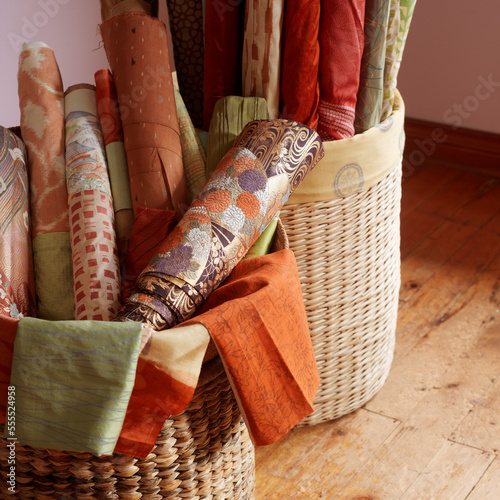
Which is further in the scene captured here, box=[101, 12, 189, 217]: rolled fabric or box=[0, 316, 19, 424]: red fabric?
box=[101, 12, 189, 217]: rolled fabric

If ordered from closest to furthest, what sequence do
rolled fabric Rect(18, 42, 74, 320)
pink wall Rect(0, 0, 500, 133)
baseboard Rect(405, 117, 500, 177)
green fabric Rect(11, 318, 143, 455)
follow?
green fabric Rect(11, 318, 143, 455) → rolled fabric Rect(18, 42, 74, 320) → pink wall Rect(0, 0, 500, 133) → baseboard Rect(405, 117, 500, 177)

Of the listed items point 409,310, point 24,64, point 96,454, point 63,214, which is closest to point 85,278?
point 63,214

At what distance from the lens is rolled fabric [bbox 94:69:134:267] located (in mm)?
794

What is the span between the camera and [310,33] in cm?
83

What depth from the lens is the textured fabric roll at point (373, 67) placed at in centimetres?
86

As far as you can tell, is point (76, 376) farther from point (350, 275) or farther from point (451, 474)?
point (451, 474)

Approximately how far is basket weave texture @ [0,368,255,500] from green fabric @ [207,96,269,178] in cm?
33

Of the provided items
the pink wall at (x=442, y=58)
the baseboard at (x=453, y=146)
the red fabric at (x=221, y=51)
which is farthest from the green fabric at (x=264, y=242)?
the baseboard at (x=453, y=146)

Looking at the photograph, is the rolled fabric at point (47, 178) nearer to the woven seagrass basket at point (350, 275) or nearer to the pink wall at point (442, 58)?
the woven seagrass basket at point (350, 275)

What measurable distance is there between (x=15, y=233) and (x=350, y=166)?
1.51 feet

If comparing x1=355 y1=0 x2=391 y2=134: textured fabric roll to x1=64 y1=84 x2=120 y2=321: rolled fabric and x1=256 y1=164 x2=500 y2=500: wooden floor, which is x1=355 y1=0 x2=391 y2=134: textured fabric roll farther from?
x1=256 y1=164 x2=500 y2=500: wooden floor

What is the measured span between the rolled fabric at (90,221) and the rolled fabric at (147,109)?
43 mm

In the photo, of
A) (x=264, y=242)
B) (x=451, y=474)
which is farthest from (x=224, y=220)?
(x=451, y=474)

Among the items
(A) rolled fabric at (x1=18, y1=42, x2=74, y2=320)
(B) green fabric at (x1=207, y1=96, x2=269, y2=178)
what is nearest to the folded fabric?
(B) green fabric at (x1=207, y1=96, x2=269, y2=178)
